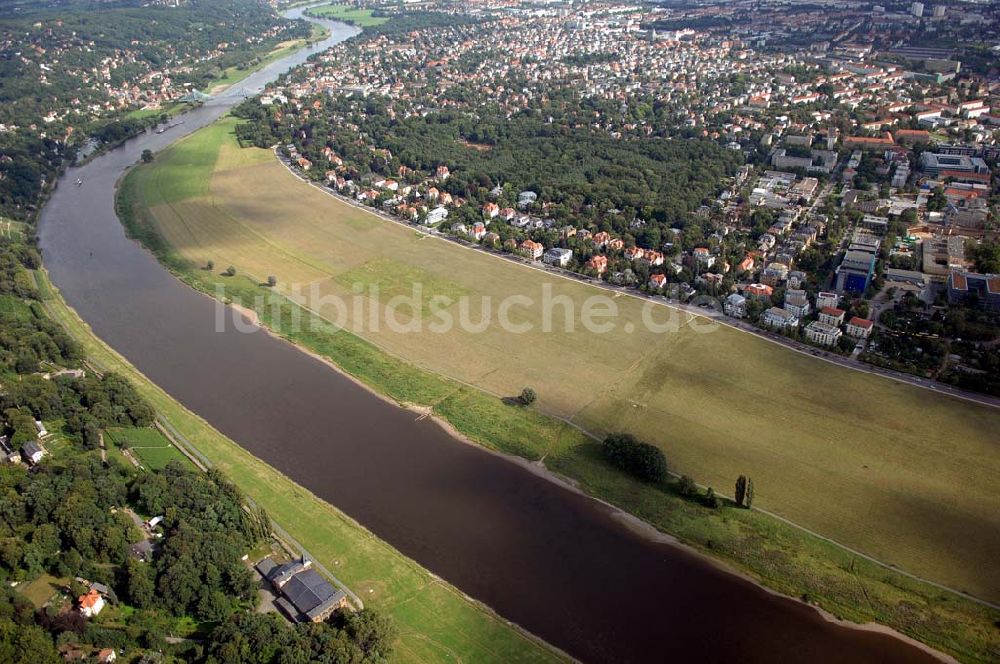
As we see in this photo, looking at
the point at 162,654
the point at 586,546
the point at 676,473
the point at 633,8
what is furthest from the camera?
the point at 633,8

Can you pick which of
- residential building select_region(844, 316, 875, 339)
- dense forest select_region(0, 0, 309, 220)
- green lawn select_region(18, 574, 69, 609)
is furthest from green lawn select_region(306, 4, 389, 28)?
green lawn select_region(18, 574, 69, 609)

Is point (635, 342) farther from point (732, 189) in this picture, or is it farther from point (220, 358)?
point (732, 189)

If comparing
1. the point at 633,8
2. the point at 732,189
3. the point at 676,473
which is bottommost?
the point at 676,473

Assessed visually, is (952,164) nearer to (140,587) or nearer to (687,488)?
(687,488)

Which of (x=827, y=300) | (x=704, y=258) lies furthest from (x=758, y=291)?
(x=704, y=258)

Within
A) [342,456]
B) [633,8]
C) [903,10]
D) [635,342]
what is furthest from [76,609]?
[633,8]

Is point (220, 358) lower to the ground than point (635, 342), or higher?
lower

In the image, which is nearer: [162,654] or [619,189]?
[162,654]
